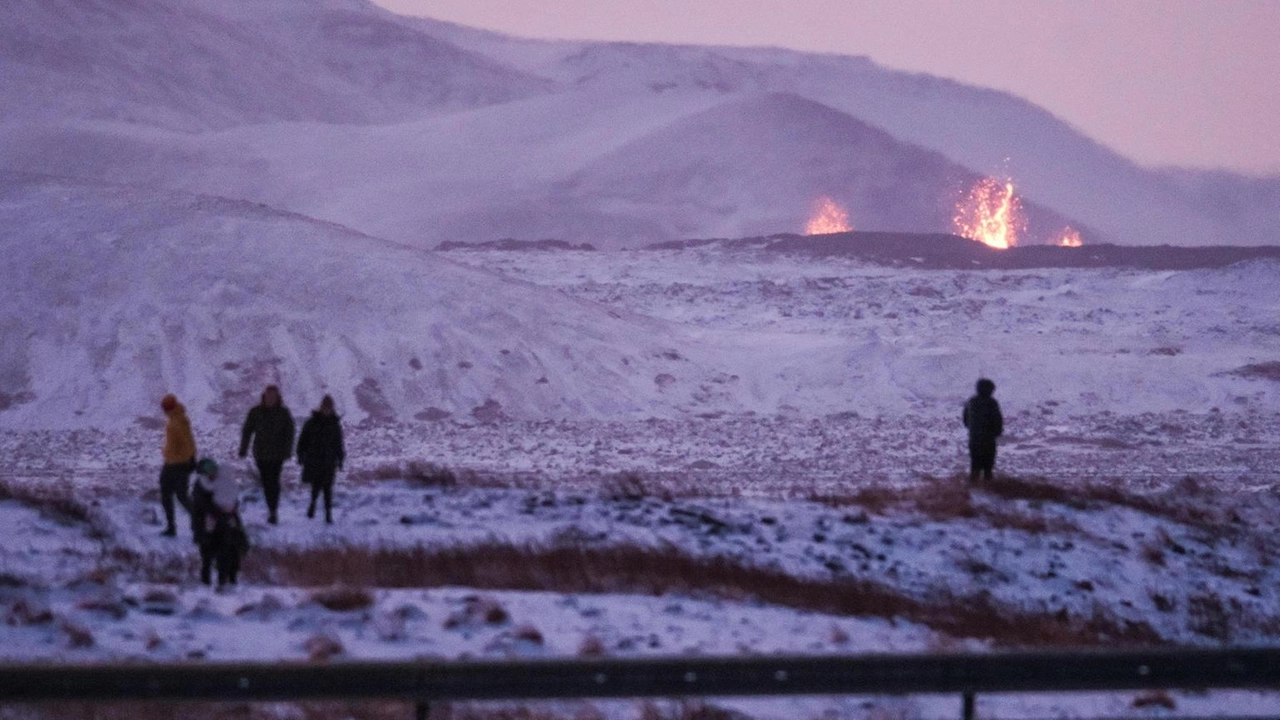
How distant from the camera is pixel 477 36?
16838 centimetres

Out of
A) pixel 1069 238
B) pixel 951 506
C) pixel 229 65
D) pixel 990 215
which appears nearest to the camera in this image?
pixel 951 506

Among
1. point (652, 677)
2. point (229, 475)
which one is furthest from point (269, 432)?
point (652, 677)

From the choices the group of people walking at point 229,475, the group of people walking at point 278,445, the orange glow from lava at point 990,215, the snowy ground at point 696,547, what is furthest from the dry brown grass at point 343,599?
the orange glow from lava at point 990,215

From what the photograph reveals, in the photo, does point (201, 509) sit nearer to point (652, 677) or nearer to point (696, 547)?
point (696, 547)

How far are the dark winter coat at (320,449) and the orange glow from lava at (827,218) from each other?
7316cm

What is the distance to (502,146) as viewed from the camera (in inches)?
3676

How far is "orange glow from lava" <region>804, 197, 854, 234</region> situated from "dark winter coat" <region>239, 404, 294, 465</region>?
2896 inches

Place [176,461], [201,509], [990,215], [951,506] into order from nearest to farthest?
1. [201,509]
2. [176,461]
3. [951,506]
4. [990,215]

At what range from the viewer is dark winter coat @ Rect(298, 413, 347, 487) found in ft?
46.4

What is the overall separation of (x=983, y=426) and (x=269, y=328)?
22097mm

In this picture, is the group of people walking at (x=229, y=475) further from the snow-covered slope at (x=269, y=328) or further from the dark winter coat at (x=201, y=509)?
the snow-covered slope at (x=269, y=328)

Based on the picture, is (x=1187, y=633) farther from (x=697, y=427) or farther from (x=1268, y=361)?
(x=1268, y=361)

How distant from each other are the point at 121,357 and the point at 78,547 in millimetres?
20518

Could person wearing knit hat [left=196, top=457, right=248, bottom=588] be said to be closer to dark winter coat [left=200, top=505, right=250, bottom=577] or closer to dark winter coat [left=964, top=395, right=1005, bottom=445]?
dark winter coat [left=200, top=505, right=250, bottom=577]
